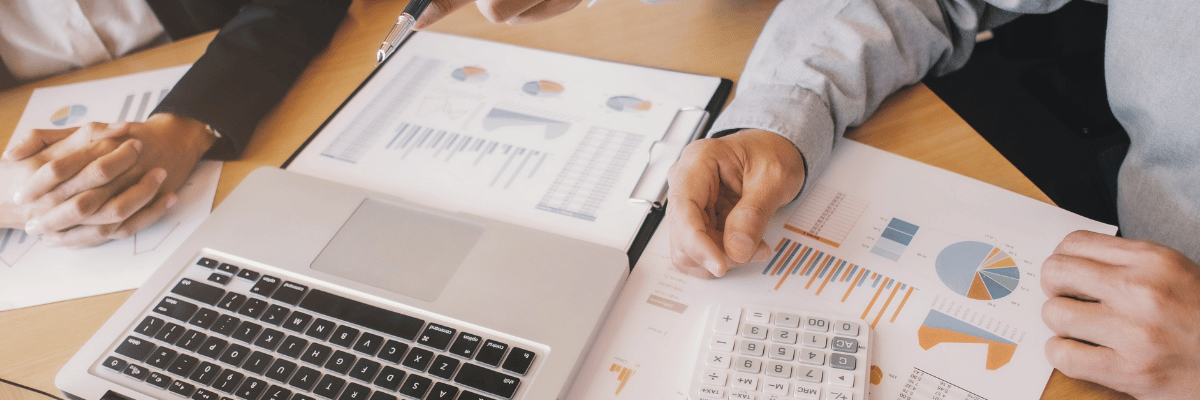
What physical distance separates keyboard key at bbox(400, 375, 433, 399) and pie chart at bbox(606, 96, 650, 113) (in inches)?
14.9

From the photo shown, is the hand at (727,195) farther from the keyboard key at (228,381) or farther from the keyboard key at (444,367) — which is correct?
the keyboard key at (228,381)

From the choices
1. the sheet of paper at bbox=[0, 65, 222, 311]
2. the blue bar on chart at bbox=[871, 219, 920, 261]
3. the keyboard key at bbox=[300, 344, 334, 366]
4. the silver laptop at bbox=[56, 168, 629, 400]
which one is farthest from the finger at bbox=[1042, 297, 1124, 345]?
the sheet of paper at bbox=[0, 65, 222, 311]

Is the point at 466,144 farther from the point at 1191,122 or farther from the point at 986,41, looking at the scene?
the point at 986,41

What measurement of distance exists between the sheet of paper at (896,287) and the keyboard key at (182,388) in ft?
0.94

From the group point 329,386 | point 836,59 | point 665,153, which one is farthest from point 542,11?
point 329,386

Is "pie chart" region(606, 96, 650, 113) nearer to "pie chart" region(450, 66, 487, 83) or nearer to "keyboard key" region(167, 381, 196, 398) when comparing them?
"pie chart" region(450, 66, 487, 83)

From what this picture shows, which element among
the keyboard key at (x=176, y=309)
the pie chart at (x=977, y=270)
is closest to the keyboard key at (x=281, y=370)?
the keyboard key at (x=176, y=309)

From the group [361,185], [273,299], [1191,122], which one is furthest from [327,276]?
[1191,122]

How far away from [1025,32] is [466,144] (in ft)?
2.60

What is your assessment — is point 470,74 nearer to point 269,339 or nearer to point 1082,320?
point 269,339

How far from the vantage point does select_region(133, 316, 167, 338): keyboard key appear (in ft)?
1.69

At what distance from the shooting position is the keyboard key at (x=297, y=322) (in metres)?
0.50

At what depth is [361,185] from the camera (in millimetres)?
667

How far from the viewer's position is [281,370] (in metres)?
0.48
